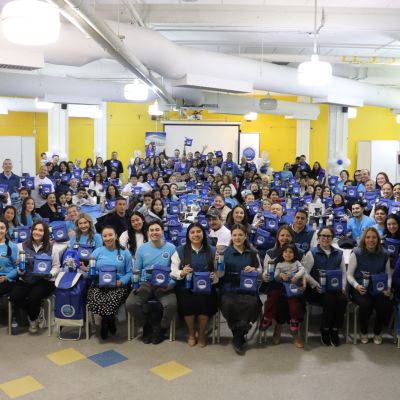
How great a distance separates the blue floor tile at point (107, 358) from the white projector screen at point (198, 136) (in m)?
14.3

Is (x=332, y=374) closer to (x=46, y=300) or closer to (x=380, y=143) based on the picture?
(x=46, y=300)

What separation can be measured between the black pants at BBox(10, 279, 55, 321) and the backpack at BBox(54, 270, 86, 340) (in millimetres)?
255

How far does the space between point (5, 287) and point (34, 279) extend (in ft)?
0.95

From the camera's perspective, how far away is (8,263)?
16.3ft

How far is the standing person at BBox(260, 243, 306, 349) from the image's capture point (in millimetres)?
4613

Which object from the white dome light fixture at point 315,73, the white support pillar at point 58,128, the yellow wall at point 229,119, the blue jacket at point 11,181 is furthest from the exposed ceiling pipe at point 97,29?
the yellow wall at point 229,119

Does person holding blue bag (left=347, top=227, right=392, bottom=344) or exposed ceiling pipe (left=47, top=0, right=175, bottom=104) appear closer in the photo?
exposed ceiling pipe (left=47, top=0, right=175, bottom=104)

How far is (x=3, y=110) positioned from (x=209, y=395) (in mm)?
16023

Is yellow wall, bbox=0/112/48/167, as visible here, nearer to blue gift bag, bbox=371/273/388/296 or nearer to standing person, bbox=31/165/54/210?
standing person, bbox=31/165/54/210

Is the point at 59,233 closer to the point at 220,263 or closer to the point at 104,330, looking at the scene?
the point at 104,330

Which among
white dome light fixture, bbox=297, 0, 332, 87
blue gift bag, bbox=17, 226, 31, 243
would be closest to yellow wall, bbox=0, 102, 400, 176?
white dome light fixture, bbox=297, 0, 332, 87

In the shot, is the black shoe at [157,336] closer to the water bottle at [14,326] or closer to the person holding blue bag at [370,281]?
the water bottle at [14,326]

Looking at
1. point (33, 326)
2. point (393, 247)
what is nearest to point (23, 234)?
point (33, 326)

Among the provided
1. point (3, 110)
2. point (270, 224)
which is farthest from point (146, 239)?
point (3, 110)
